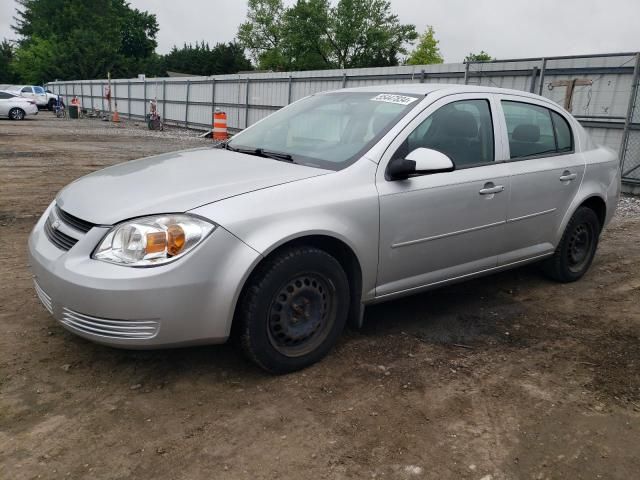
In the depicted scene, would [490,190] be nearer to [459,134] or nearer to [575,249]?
[459,134]

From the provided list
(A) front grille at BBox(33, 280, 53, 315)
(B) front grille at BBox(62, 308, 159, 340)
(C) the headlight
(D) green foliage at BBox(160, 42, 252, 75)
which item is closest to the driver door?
(C) the headlight

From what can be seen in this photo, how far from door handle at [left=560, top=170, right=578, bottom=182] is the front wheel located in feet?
98.6

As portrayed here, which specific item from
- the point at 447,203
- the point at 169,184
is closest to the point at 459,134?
the point at 447,203

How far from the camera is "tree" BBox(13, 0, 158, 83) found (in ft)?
194

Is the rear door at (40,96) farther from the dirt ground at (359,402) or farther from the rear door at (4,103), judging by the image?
the dirt ground at (359,402)

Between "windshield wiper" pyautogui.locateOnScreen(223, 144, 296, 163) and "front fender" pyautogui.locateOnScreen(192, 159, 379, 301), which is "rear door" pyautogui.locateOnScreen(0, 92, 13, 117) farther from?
"front fender" pyautogui.locateOnScreen(192, 159, 379, 301)

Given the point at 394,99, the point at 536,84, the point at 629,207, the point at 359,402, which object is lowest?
the point at 359,402

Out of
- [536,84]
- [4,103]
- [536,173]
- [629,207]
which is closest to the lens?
[536,173]

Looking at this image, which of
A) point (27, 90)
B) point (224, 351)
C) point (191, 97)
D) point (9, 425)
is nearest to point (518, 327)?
point (224, 351)

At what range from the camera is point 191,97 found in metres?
24.9

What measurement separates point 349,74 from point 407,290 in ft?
44.7

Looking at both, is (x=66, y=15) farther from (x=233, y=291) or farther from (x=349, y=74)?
(x=233, y=291)

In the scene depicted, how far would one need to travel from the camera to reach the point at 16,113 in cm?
2845

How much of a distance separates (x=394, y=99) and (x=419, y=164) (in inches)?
27.1
